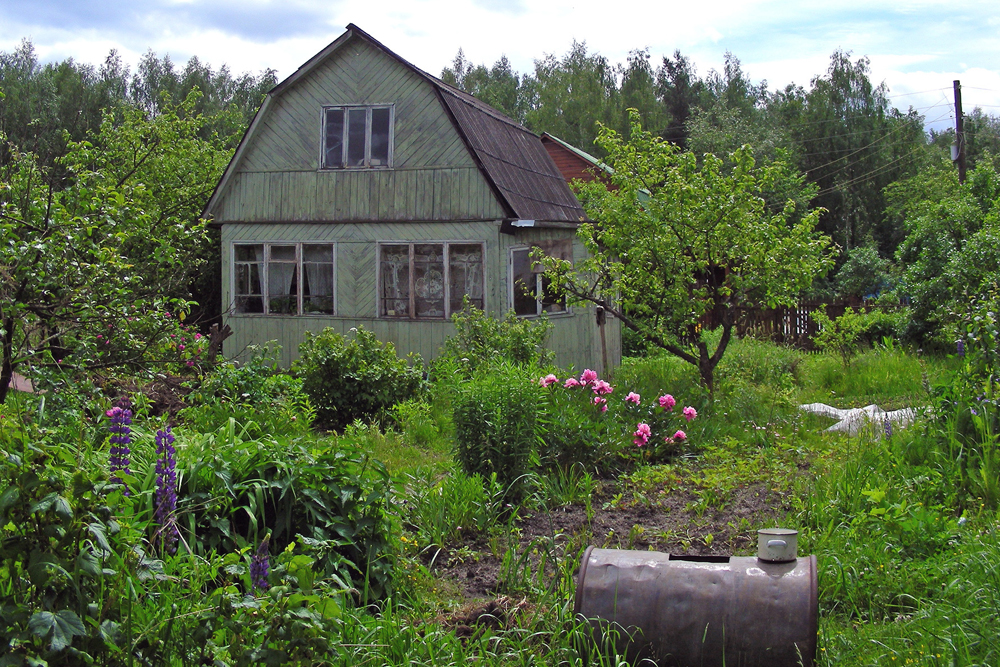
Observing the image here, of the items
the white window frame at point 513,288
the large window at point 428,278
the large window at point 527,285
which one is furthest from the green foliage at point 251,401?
the large window at point 527,285

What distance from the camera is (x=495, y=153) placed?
48.5 ft

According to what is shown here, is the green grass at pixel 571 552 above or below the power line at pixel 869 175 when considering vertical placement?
below

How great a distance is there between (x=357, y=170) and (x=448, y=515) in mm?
10163

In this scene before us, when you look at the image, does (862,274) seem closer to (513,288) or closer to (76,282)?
(513,288)

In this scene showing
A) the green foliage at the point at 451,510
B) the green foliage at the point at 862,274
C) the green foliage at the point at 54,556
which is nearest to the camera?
the green foliage at the point at 54,556

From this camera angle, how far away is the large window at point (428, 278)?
46.3 ft

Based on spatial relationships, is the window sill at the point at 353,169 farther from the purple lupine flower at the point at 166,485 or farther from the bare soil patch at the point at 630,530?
the purple lupine flower at the point at 166,485

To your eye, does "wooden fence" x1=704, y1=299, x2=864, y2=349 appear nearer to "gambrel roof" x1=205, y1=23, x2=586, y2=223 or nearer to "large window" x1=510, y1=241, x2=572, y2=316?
"gambrel roof" x1=205, y1=23, x2=586, y2=223

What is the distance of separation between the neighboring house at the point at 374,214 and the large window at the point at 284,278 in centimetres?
2

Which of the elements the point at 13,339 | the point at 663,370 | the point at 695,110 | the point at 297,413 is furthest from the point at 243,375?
the point at 695,110

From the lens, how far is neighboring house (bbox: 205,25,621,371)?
1399 centimetres

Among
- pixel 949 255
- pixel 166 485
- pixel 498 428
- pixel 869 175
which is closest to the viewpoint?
pixel 166 485

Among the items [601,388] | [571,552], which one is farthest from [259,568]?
[601,388]

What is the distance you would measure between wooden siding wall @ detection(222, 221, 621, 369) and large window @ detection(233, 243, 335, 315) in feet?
0.53
